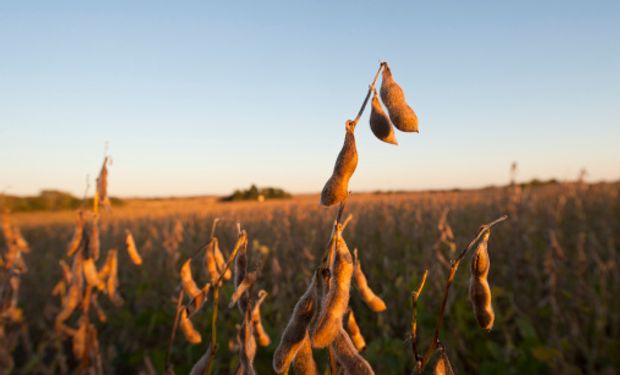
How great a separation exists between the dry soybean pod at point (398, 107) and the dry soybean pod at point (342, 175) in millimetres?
95

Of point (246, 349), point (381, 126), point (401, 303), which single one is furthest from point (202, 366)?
point (401, 303)

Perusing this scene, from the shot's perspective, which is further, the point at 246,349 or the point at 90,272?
the point at 90,272

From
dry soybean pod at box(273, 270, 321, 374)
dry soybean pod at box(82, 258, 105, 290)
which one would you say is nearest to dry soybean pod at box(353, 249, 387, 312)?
dry soybean pod at box(273, 270, 321, 374)

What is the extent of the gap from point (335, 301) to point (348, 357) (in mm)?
127

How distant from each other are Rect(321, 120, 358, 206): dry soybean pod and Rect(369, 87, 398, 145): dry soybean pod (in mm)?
67

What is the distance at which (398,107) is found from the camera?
90 centimetres

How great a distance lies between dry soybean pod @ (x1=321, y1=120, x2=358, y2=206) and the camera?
0.83 meters

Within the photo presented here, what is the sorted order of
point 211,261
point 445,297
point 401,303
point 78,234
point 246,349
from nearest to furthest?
point 445,297
point 246,349
point 211,261
point 78,234
point 401,303

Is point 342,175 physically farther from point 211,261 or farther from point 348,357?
point 211,261

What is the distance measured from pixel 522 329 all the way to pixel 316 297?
3.03 m

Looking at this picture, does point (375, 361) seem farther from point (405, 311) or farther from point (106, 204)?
point (106, 204)

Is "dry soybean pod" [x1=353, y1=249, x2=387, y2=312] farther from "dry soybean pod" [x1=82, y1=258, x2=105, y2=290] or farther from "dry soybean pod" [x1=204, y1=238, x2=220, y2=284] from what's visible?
"dry soybean pod" [x1=82, y1=258, x2=105, y2=290]

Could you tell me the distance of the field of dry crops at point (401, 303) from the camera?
3.09 m

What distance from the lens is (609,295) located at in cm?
397
